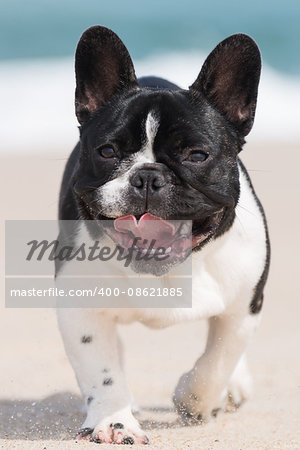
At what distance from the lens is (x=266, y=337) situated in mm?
8297

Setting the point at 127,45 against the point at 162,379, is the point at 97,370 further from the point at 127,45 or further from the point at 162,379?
the point at 127,45

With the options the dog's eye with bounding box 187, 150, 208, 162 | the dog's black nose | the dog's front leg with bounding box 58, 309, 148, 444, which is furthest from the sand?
the dog's eye with bounding box 187, 150, 208, 162

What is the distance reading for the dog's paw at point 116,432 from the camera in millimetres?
4469

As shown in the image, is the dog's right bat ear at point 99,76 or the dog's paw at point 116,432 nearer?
the dog's paw at point 116,432

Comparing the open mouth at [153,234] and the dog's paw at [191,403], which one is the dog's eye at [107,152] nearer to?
the open mouth at [153,234]

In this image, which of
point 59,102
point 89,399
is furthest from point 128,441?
point 59,102

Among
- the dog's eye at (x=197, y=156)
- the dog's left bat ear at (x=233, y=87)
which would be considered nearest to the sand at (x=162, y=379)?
the dog's eye at (x=197, y=156)

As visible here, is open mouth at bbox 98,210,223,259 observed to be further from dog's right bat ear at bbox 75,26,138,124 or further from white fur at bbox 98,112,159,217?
dog's right bat ear at bbox 75,26,138,124

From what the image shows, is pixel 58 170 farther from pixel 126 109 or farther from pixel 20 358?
pixel 126 109

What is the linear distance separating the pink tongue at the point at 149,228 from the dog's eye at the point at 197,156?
342 millimetres

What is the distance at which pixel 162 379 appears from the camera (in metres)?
6.79

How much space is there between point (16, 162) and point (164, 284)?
1507cm

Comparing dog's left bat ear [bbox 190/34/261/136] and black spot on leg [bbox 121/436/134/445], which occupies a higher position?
dog's left bat ear [bbox 190/34/261/136]

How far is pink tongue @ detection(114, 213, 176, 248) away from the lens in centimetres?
423
